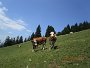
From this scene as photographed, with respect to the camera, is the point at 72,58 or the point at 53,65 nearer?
the point at 53,65

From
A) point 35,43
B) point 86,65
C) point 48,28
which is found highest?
point 48,28

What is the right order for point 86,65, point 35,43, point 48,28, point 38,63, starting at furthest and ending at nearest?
point 48,28 → point 35,43 → point 38,63 → point 86,65

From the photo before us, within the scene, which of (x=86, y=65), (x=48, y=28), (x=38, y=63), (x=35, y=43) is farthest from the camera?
(x=48, y=28)

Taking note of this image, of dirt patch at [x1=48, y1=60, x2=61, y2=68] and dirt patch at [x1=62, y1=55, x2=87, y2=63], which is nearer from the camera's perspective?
dirt patch at [x1=48, y1=60, x2=61, y2=68]

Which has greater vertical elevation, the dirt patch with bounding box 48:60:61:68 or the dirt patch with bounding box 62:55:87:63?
the dirt patch with bounding box 62:55:87:63

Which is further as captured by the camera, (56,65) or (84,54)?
(84,54)

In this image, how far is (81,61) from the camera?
27.0m

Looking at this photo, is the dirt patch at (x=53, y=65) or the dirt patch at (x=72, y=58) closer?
the dirt patch at (x=53, y=65)

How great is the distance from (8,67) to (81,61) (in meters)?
9.12

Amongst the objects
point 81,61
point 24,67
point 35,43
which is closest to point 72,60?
point 81,61

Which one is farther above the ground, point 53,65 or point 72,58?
point 72,58

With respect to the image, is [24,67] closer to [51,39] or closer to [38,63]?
[38,63]

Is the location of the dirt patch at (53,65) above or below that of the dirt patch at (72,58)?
below

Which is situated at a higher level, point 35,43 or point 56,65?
point 35,43
